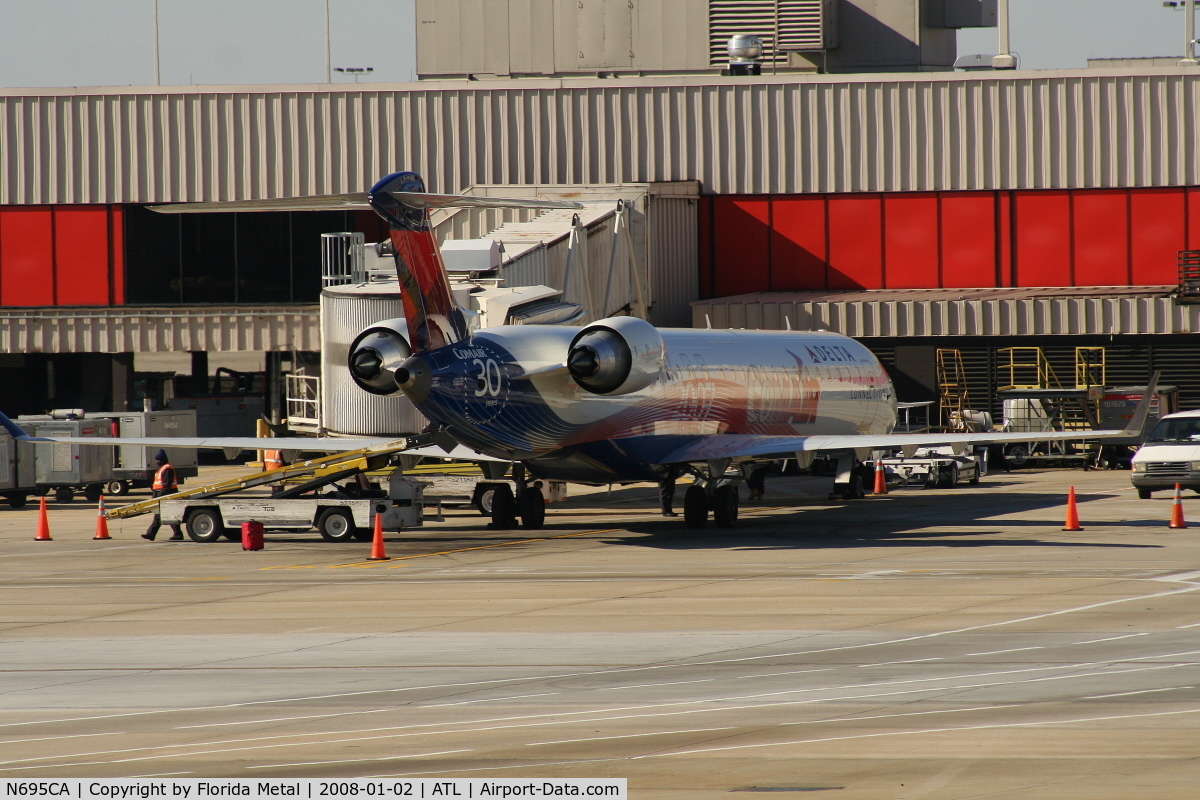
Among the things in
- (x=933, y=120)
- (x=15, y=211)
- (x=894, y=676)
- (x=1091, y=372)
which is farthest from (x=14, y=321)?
(x=894, y=676)

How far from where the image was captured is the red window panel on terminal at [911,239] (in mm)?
55406

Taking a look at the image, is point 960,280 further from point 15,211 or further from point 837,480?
point 15,211

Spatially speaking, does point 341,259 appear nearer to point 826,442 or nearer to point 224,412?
point 224,412

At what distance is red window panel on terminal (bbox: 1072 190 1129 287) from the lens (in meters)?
54.2

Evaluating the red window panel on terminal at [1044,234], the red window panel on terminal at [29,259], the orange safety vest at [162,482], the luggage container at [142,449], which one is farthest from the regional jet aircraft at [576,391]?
the red window panel on terminal at [29,259]

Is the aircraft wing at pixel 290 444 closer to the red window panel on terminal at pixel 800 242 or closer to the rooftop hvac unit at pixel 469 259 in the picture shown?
the rooftop hvac unit at pixel 469 259

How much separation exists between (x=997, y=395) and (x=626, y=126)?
16492mm

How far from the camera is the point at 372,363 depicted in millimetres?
26750

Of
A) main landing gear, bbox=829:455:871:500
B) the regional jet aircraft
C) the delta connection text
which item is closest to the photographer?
the delta connection text

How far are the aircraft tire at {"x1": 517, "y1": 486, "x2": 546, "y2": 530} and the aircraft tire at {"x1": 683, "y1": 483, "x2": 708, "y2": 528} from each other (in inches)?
138

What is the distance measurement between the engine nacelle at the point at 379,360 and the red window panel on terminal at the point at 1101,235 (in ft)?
113

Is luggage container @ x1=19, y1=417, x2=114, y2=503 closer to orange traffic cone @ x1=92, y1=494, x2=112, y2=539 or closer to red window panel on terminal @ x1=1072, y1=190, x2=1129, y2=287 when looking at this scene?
orange traffic cone @ x1=92, y1=494, x2=112, y2=539

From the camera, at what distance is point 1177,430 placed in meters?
38.2

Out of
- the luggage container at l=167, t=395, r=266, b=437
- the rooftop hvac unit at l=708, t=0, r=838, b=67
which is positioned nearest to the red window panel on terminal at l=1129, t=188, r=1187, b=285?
the rooftop hvac unit at l=708, t=0, r=838, b=67
